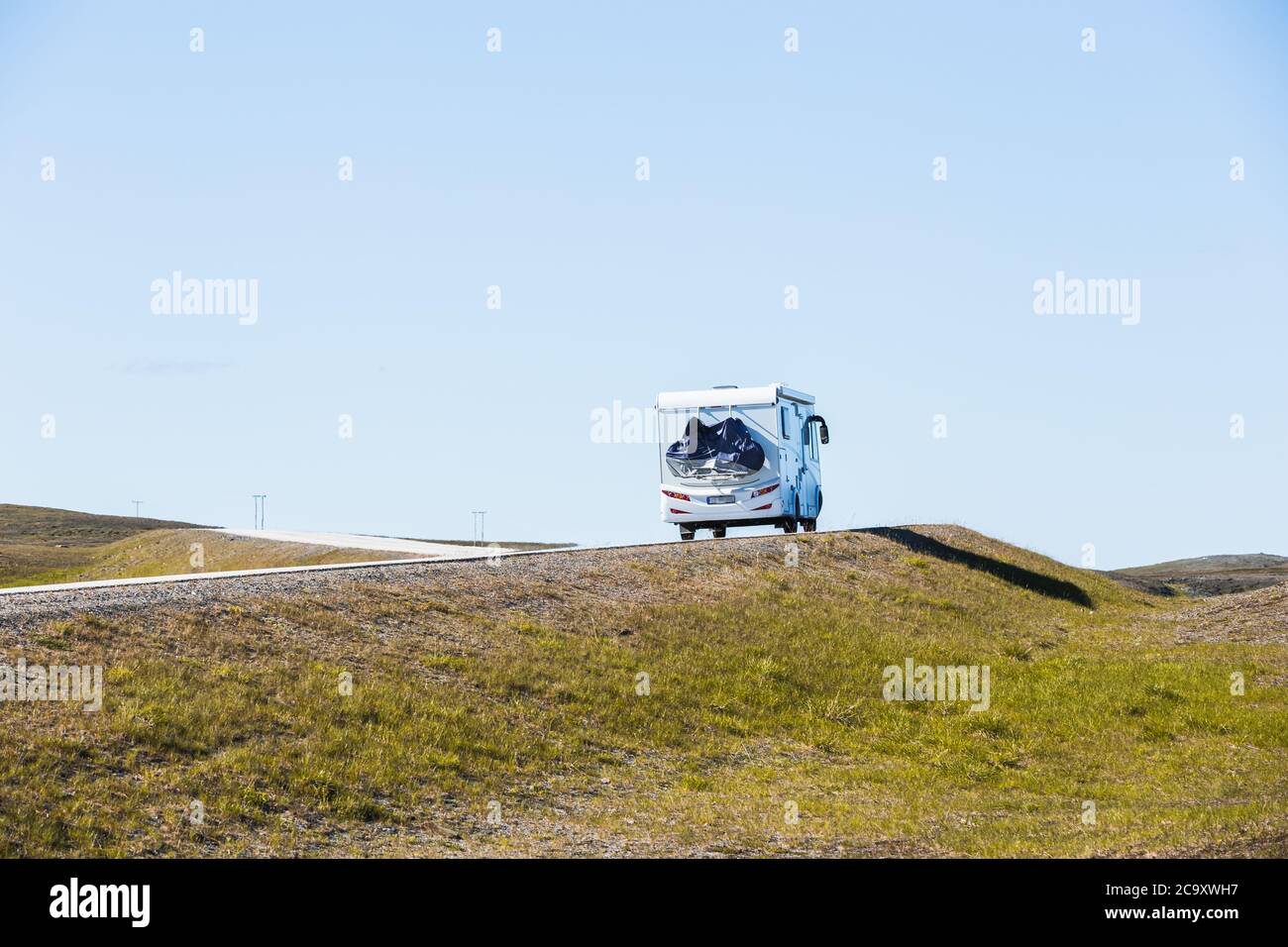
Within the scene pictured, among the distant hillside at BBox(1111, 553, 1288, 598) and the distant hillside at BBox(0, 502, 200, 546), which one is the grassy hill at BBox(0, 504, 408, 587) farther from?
the distant hillside at BBox(1111, 553, 1288, 598)

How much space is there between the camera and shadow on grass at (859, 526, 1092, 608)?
41.5 m

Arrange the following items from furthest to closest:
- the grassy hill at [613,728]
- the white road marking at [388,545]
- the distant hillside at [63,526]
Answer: the distant hillside at [63,526] → the white road marking at [388,545] → the grassy hill at [613,728]

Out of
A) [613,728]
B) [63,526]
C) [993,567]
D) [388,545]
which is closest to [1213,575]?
[993,567]

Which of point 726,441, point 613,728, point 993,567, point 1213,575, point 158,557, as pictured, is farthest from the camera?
point 1213,575

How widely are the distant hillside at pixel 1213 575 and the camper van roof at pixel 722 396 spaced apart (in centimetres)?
2540

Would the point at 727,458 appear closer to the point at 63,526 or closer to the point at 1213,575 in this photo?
the point at 1213,575

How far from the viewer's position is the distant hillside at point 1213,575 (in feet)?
196

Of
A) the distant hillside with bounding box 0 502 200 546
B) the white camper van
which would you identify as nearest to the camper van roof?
the white camper van

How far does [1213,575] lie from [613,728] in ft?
227

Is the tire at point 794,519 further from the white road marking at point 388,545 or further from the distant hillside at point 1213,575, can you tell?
the distant hillside at point 1213,575

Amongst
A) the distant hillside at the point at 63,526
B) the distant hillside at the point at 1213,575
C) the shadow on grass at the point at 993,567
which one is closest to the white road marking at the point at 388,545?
the shadow on grass at the point at 993,567

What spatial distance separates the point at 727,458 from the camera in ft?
118
